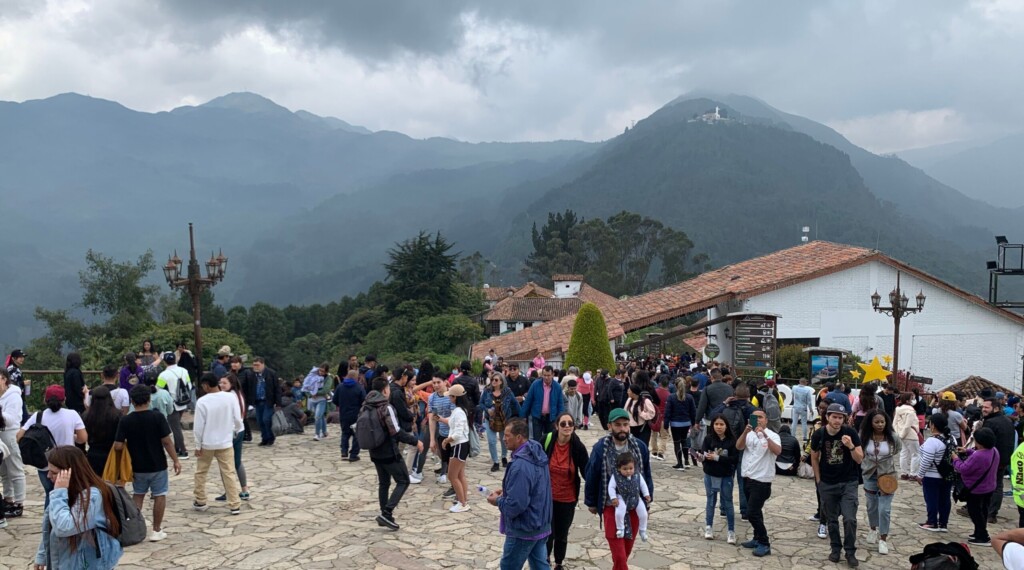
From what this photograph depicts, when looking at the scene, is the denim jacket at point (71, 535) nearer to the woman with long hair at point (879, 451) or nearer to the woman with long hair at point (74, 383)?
the woman with long hair at point (74, 383)

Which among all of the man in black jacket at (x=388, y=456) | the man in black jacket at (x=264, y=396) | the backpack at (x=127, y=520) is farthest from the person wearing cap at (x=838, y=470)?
the man in black jacket at (x=264, y=396)

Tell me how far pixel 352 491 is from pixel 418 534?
197 centimetres

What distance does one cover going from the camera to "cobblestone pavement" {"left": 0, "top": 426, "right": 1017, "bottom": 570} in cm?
659

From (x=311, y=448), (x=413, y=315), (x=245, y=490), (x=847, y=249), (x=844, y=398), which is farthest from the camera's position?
(x=413, y=315)

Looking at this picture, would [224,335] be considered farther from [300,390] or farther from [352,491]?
[352,491]

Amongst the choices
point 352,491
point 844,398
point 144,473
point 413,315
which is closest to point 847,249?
point 844,398

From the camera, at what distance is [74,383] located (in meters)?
Answer: 8.87

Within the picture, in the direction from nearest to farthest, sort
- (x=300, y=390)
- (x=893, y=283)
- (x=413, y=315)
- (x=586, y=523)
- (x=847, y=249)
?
(x=586, y=523) → (x=300, y=390) → (x=893, y=283) → (x=847, y=249) → (x=413, y=315)

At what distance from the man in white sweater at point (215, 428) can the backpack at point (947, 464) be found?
24.4 ft

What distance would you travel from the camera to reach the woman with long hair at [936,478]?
7.62 meters

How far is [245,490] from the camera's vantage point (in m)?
8.34

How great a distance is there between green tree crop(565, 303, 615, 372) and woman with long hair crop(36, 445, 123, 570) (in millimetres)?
14699

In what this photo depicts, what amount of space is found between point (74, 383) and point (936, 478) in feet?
32.8

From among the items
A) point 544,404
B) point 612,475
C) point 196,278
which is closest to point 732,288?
point 544,404
